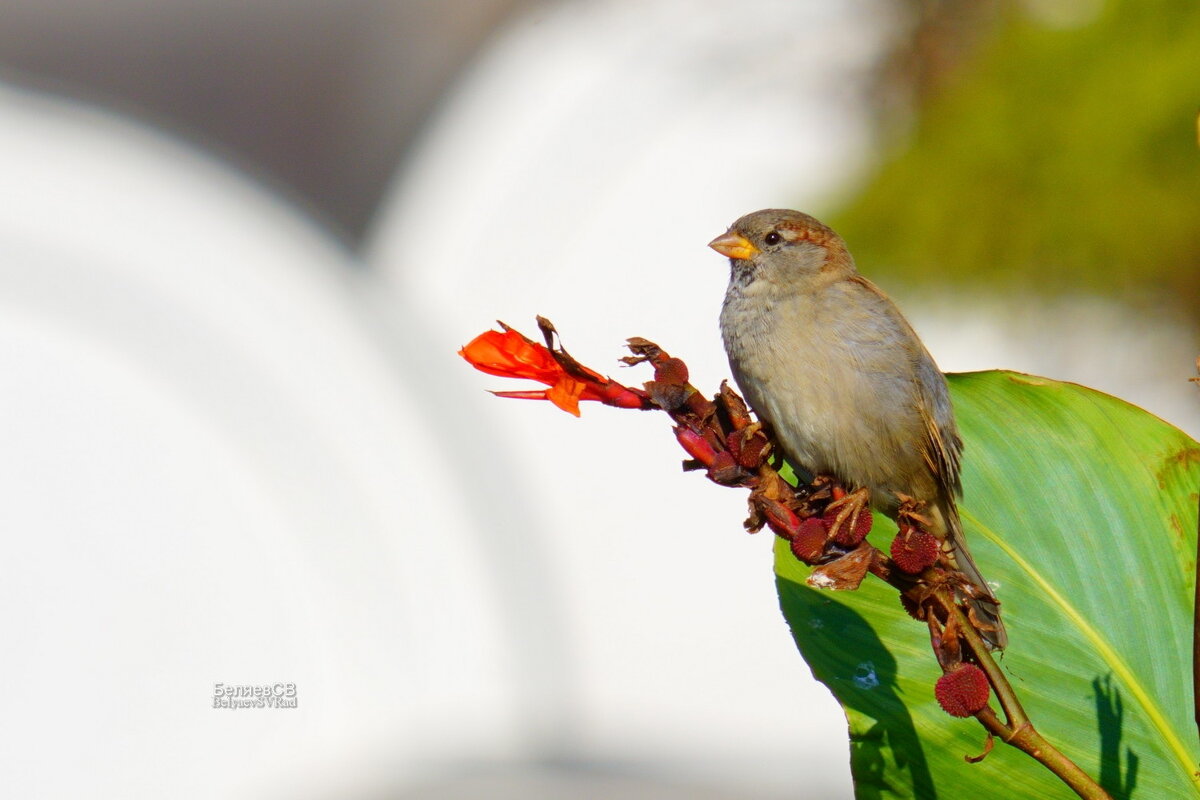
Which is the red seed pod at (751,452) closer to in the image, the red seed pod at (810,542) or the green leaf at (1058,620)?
the red seed pod at (810,542)

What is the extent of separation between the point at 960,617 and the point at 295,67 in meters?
4.19

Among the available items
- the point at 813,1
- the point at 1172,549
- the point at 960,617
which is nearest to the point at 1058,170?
the point at 813,1

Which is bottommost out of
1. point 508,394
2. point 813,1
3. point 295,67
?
point 508,394

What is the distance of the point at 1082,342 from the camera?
5371 millimetres

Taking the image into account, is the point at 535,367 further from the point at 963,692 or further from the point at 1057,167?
the point at 1057,167

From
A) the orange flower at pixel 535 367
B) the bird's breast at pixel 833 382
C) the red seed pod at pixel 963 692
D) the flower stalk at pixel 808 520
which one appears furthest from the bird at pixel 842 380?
the orange flower at pixel 535 367

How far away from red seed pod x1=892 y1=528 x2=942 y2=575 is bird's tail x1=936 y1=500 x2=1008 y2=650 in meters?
0.06

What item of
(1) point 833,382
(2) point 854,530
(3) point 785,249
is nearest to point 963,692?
(2) point 854,530

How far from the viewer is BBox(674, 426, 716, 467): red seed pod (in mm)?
1188

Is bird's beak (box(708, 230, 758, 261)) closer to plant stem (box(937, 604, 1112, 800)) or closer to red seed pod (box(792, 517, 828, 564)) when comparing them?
red seed pod (box(792, 517, 828, 564))

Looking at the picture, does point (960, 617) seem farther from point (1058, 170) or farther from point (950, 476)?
point (1058, 170)

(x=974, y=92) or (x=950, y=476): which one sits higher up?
(x=974, y=92)

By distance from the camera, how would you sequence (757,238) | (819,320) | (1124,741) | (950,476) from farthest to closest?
(757,238) < (819,320) < (950,476) < (1124,741)

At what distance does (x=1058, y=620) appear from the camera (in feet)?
5.33
